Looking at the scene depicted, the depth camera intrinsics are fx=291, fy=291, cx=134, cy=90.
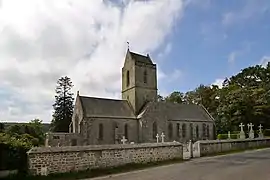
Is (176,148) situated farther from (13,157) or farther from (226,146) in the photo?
(13,157)

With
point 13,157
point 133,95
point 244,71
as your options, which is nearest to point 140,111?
point 133,95

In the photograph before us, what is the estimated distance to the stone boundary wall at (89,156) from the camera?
46.3 ft

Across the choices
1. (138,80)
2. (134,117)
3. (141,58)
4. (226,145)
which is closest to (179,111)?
(138,80)

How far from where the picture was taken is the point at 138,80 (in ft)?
148

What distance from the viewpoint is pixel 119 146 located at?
17.8 meters

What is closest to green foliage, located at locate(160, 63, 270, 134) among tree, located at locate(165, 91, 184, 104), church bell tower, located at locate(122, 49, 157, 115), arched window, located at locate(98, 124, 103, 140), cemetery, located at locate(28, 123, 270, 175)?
tree, located at locate(165, 91, 184, 104)

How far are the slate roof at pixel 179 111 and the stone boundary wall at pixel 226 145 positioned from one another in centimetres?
1582

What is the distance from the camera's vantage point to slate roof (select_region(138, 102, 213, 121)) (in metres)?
44.4

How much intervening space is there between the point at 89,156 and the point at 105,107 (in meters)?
25.3

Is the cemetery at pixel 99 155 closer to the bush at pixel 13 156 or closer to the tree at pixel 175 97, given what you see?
the bush at pixel 13 156

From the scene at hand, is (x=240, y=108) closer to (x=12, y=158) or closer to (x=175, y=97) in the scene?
(x=175, y=97)

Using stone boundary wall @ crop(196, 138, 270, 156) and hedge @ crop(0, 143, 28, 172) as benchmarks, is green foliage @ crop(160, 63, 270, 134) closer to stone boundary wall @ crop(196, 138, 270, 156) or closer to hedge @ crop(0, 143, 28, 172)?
stone boundary wall @ crop(196, 138, 270, 156)

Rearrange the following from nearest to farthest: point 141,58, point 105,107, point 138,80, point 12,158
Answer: point 12,158 → point 105,107 → point 138,80 → point 141,58

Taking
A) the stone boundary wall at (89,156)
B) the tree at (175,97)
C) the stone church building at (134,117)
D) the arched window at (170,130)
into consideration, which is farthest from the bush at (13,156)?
the tree at (175,97)
